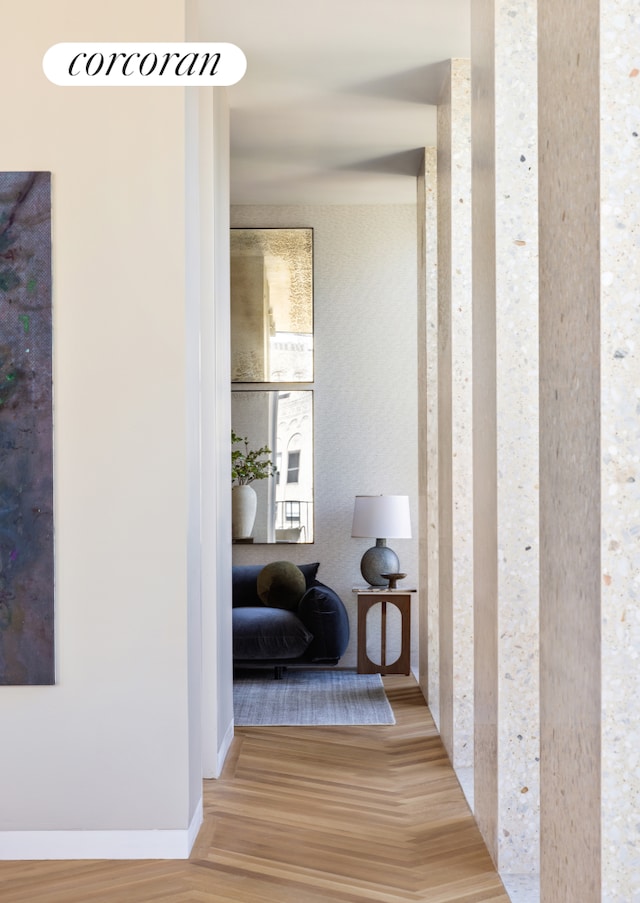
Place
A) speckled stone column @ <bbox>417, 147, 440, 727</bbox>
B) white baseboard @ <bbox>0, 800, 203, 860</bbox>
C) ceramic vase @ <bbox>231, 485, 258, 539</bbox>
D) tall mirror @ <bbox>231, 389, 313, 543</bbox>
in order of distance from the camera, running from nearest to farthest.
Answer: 1. white baseboard @ <bbox>0, 800, 203, 860</bbox>
2. speckled stone column @ <bbox>417, 147, 440, 727</bbox>
3. ceramic vase @ <bbox>231, 485, 258, 539</bbox>
4. tall mirror @ <bbox>231, 389, 313, 543</bbox>

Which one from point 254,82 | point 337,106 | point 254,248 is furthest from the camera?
point 254,248

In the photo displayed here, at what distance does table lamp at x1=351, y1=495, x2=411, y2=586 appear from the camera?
21.0 ft

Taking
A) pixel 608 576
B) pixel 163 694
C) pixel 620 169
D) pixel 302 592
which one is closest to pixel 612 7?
pixel 620 169

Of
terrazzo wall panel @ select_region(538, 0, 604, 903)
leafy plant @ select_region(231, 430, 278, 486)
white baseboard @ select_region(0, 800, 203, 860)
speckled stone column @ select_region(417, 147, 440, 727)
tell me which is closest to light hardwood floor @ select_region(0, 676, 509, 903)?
white baseboard @ select_region(0, 800, 203, 860)

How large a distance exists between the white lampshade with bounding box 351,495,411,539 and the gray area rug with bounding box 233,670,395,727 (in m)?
0.96

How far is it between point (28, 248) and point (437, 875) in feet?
8.11

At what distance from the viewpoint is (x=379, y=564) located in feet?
21.2

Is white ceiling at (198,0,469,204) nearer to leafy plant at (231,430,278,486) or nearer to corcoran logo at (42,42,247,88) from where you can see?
corcoran logo at (42,42,247,88)

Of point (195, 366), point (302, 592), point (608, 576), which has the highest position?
point (195, 366)

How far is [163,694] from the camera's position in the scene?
326 centimetres

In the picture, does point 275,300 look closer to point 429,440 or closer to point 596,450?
point 429,440

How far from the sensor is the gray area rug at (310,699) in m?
5.29

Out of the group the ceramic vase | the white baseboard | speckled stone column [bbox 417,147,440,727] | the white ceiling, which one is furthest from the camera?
the ceramic vase

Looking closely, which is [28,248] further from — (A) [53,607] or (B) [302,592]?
(B) [302,592]
